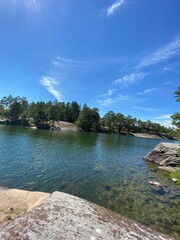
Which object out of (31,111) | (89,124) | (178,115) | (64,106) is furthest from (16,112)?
(178,115)

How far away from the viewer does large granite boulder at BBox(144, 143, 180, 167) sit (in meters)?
29.5

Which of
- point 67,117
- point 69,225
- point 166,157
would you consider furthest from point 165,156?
A: point 67,117

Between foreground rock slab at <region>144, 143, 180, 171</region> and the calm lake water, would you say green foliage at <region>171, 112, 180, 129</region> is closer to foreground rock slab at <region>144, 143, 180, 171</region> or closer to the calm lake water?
the calm lake water

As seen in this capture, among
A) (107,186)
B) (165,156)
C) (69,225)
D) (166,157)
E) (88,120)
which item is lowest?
(107,186)

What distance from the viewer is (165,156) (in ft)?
109

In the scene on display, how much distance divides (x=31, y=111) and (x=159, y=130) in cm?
11542

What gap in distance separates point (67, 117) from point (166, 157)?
353 ft

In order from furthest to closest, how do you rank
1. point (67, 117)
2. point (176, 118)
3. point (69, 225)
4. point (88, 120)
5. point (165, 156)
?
point (67, 117), point (88, 120), point (165, 156), point (176, 118), point (69, 225)

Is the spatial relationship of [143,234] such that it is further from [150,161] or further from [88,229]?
[150,161]

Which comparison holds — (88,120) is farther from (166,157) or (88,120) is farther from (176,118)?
(176,118)

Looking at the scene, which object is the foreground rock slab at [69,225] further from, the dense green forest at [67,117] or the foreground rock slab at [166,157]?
the dense green forest at [67,117]

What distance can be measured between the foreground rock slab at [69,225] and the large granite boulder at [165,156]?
27.1 metres

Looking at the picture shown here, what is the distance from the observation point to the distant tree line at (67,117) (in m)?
112

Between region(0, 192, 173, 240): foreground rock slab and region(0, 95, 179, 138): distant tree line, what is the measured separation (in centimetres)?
10433
